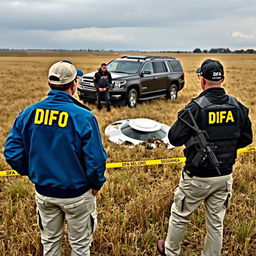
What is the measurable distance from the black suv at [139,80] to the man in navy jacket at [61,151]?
789 centimetres

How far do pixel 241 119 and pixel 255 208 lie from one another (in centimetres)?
193

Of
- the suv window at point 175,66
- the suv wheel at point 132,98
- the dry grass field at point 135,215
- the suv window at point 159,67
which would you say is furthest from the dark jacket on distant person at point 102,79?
the suv window at point 175,66

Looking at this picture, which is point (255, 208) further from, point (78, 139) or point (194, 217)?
point (78, 139)

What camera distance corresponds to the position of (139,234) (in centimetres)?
336

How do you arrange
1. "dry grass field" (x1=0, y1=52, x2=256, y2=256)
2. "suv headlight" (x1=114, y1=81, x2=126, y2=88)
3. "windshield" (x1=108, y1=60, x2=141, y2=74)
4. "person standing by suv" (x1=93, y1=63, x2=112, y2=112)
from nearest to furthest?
"dry grass field" (x1=0, y1=52, x2=256, y2=256), "person standing by suv" (x1=93, y1=63, x2=112, y2=112), "suv headlight" (x1=114, y1=81, x2=126, y2=88), "windshield" (x1=108, y1=60, x2=141, y2=74)

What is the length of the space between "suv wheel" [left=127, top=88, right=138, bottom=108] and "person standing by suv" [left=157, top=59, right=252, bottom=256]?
773cm

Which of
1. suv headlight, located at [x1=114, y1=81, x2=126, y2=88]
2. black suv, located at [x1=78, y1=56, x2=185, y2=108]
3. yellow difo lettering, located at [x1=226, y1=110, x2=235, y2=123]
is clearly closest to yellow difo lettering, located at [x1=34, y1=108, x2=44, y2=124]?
yellow difo lettering, located at [x1=226, y1=110, x2=235, y2=123]

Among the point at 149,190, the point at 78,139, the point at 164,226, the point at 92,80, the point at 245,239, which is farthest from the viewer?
the point at 92,80

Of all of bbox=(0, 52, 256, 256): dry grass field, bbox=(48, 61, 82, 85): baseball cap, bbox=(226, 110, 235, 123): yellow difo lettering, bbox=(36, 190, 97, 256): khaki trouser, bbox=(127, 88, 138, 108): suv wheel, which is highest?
bbox=(48, 61, 82, 85): baseball cap

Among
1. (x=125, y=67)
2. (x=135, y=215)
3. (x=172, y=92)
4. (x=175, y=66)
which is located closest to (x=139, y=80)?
(x=125, y=67)

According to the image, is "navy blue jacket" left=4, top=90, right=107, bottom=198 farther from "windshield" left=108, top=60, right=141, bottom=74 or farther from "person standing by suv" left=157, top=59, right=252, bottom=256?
"windshield" left=108, top=60, right=141, bottom=74

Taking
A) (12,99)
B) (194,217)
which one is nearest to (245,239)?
(194,217)

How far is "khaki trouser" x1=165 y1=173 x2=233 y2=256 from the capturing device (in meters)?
2.54

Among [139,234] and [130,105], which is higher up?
[130,105]
